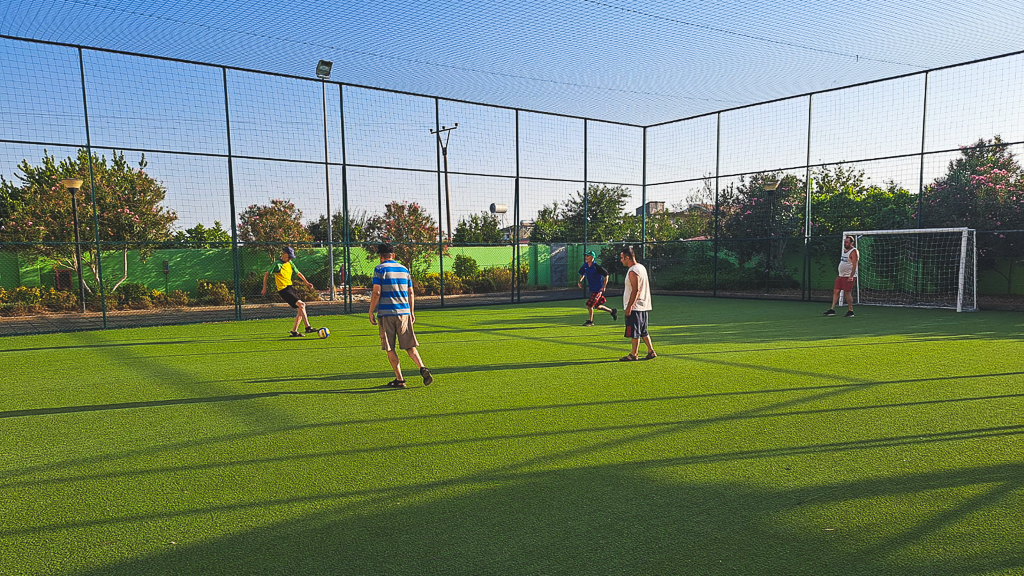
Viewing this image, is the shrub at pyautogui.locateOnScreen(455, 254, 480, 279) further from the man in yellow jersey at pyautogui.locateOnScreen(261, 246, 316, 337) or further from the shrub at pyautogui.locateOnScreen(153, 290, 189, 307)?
the man in yellow jersey at pyautogui.locateOnScreen(261, 246, 316, 337)

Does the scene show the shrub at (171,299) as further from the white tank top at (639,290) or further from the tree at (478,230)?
the white tank top at (639,290)

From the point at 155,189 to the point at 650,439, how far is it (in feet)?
64.9

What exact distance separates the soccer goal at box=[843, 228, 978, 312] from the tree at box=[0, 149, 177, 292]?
67.1 ft

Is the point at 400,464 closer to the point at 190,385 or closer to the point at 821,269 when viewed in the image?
the point at 190,385

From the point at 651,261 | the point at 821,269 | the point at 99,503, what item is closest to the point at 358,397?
the point at 99,503

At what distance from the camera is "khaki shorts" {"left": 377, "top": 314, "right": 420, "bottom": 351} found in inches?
246

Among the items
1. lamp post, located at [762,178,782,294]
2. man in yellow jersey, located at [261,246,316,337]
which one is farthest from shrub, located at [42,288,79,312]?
lamp post, located at [762,178,782,294]

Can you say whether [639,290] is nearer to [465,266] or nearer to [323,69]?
[323,69]

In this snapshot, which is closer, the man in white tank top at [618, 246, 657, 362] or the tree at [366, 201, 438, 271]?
the man in white tank top at [618, 246, 657, 362]

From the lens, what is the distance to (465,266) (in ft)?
82.5

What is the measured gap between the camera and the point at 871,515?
3.18m

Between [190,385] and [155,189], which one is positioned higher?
[155,189]

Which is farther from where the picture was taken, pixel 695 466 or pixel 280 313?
pixel 280 313

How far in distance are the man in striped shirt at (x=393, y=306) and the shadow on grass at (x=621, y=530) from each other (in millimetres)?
2737
